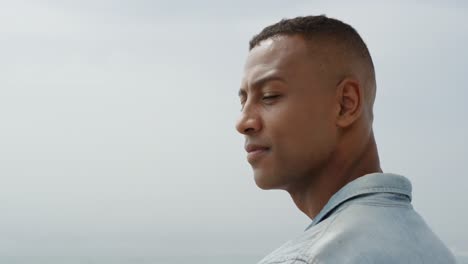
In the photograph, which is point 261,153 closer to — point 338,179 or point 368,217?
point 338,179

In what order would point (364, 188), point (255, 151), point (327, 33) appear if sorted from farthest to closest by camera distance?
point (327, 33) → point (255, 151) → point (364, 188)

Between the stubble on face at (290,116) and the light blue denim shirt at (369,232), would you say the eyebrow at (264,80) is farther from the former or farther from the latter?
the light blue denim shirt at (369,232)

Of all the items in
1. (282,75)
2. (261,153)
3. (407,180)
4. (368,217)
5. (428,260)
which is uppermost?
(282,75)

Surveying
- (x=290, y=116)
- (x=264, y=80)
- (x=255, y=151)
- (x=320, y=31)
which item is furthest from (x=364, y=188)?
(x=320, y=31)

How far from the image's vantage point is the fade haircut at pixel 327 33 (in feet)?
12.3

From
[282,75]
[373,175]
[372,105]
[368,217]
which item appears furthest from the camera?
[372,105]

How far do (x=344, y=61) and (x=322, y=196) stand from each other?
0.76 metres

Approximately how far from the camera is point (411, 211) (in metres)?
3.39

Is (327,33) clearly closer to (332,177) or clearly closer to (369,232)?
(332,177)

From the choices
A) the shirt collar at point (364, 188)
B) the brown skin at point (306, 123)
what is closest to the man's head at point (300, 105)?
the brown skin at point (306, 123)

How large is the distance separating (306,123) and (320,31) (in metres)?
0.59

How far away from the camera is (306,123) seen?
350cm

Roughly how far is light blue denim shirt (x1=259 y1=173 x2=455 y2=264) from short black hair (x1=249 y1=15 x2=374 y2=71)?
33.8 inches

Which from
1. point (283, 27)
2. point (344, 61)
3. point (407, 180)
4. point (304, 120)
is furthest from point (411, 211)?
point (283, 27)
